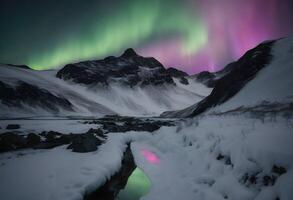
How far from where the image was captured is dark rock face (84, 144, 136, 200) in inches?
393

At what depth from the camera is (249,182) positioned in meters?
8.00

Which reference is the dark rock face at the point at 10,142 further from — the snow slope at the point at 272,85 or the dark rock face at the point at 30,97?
the dark rock face at the point at 30,97

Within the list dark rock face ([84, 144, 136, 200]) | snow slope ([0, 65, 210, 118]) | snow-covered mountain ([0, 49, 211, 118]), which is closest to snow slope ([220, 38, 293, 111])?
dark rock face ([84, 144, 136, 200])

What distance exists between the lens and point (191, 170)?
470 inches

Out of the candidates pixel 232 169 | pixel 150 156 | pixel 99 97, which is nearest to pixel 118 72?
pixel 99 97

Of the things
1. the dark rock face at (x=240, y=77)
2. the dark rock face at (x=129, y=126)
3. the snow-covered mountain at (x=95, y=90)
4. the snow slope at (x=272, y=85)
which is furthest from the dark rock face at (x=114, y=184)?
the snow-covered mountain at (x=95, y=90)

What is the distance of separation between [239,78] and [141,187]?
4774cm

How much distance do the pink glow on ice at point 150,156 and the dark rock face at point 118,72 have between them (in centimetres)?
11419

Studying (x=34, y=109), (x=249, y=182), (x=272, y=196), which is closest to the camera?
(x=272, y=196)

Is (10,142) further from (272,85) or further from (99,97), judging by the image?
Answer: (99,97)

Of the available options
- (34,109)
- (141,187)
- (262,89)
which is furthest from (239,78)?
(34,109)

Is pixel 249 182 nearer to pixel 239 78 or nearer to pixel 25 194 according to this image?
pixel 25 194

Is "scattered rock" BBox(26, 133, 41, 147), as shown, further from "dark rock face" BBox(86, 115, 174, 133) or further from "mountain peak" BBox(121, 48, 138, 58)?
"mountain peak" BBox(121, 48, 138, 58)

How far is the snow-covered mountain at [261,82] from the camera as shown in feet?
113
